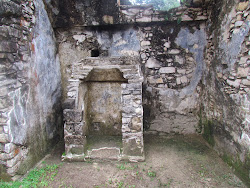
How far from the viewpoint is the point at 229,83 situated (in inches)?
121

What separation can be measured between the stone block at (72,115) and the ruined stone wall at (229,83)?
2.59 metres

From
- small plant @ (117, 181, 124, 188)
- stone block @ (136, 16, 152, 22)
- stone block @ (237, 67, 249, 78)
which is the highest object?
stone block @ (136, 16, 152, 22)

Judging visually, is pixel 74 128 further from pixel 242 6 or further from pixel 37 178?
pixel 242 6

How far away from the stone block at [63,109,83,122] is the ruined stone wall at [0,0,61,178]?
60 centimetres

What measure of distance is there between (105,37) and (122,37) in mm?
411

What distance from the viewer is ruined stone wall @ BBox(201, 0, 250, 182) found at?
2.67m

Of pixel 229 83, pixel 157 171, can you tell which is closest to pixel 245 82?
pixel 229 83

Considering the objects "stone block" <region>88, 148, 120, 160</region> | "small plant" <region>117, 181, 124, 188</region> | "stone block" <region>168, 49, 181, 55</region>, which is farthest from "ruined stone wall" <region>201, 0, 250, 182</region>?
"stone block" <region>88, 148, 120, 160</region>

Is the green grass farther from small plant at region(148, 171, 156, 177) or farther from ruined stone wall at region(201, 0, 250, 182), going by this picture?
ruined stone wall at region(201, 0, 250, 182)

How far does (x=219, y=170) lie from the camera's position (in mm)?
3039

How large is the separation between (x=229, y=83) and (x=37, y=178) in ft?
11.6

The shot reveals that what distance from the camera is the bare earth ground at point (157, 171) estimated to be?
2775mm

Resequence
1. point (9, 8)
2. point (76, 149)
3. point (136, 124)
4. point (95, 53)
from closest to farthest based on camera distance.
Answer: point (9, 8) → point (136, 124) → point (76, 149) → point (95, 53)

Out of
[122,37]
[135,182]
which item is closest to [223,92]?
[135,182]
